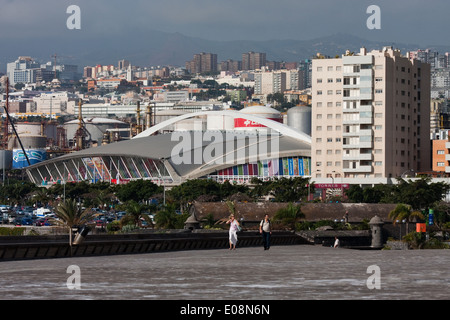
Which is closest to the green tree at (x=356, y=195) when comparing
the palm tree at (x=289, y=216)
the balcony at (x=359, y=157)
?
the balcony at (x=359, y=157)

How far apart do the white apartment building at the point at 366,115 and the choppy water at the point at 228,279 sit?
124363 millimetres

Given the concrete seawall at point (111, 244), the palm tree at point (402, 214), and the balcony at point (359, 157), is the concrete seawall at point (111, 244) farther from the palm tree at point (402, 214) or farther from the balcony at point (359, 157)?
the balcony at point (359, 157)

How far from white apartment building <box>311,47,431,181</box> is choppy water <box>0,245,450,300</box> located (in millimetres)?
124363

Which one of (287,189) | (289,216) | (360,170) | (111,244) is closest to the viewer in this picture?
(111,244)

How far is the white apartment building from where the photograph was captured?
15250 centimetres

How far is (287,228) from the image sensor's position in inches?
2512

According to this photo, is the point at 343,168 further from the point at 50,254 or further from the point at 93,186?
the point at 50,254

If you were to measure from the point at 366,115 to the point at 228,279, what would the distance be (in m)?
133

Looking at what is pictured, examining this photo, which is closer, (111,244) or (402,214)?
(111,244)

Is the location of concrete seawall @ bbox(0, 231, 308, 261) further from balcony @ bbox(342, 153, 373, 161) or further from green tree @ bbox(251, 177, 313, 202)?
balcony @ bbox(342, 153, 373, 161)

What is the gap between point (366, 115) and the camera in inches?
6024

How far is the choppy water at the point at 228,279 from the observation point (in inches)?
719

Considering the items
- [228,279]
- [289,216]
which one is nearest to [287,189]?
[289,216]

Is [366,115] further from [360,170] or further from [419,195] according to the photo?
[419,195]
